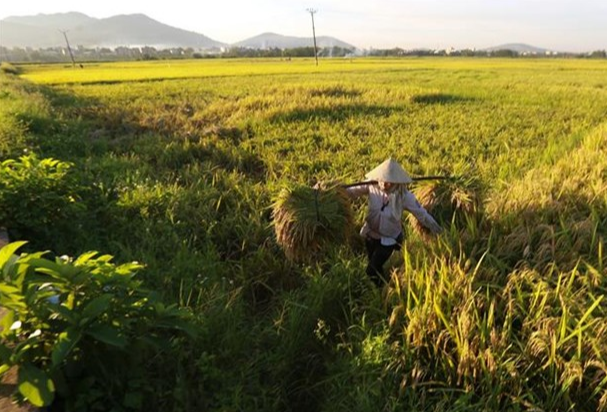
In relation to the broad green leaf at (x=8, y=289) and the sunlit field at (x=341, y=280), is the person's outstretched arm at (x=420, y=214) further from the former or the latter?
the broad green leaf at (x=8, y=289)

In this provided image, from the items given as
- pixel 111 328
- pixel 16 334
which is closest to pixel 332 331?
pixel 111 328

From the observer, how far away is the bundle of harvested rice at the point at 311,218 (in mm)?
2965

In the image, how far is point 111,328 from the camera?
167 cm

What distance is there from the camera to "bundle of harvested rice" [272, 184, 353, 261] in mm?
2965

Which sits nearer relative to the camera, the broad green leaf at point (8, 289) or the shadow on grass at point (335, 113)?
the broad green leaf at point (8, 289)

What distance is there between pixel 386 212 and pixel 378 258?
1.16 ft

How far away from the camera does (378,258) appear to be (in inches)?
120

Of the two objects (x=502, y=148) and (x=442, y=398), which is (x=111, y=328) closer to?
(x=442, y=398)

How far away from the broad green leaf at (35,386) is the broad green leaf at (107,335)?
20 centimetres

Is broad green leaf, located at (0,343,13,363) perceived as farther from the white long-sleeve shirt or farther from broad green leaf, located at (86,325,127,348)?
the white long-sleeve shirt

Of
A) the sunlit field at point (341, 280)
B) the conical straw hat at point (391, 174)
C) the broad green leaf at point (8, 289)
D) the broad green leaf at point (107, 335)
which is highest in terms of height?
the broad green leaf at point (8, 289)

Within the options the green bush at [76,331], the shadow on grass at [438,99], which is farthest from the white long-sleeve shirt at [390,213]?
the shadow on grass at [438,99]

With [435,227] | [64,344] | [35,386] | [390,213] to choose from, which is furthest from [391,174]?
[35,386]

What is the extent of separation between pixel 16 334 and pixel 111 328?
35 cm
